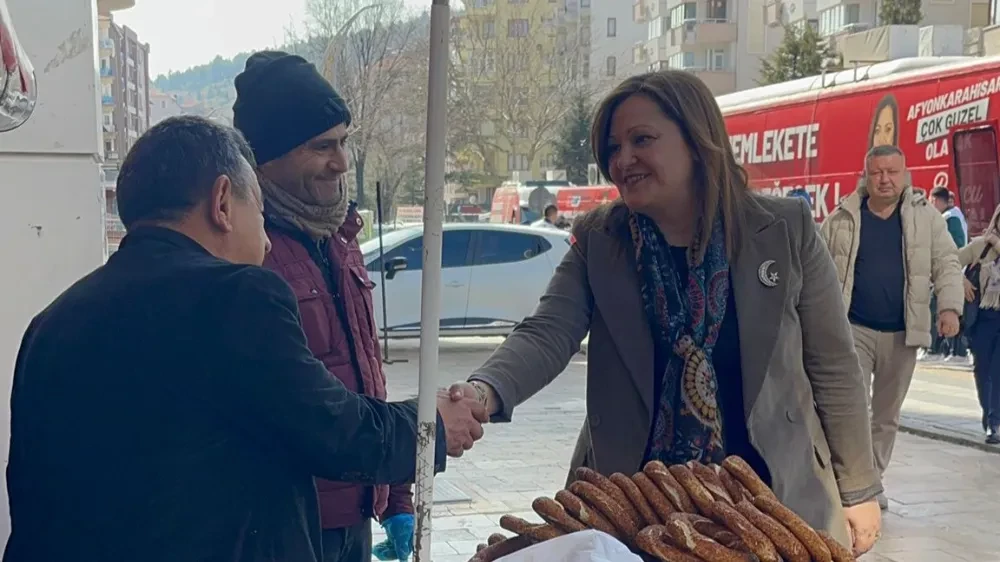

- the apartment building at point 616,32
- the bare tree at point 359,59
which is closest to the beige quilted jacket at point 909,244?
the bare tree at point 359,59

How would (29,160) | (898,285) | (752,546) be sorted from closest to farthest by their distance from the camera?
(752,546)
(29,160)
(898,285)

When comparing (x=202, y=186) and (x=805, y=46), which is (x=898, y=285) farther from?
(x=805, y=46)

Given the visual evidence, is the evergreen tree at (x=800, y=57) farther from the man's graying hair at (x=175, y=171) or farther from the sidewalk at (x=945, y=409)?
the man's graying hair at (x=175, y=171)

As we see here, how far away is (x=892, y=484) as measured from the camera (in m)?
7.32

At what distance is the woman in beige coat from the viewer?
8.41ft

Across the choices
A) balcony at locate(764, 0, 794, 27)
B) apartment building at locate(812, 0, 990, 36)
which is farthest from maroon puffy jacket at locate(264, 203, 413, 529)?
balcony at locate(764, 0, 794, 27)

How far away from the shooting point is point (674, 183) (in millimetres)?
2648

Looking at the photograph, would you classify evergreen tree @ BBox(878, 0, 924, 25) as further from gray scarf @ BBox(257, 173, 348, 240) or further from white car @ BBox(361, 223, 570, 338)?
gray scarf @ BBox(257, 173, 348, 240)

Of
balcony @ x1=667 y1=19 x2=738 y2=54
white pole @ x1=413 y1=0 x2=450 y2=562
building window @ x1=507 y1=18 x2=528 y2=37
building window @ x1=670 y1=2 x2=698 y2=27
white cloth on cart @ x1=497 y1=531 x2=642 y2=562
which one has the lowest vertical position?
white cloth on cart @ x1=497 y1=531 x2=642 y2=562

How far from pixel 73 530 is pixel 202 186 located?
23.5 inches

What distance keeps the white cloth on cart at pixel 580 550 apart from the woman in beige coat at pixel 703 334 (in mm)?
636

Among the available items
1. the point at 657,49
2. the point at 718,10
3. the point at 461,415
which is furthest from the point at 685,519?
the point at 657,49

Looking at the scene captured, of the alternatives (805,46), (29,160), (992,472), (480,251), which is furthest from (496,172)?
(29,160)

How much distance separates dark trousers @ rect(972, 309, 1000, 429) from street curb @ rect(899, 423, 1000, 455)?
35 cm
